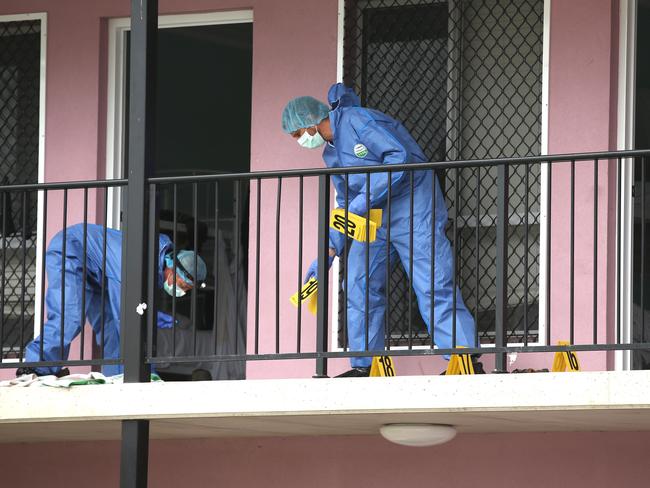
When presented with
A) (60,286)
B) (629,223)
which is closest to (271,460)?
(60,286)

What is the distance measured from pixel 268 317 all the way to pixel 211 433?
943 mm

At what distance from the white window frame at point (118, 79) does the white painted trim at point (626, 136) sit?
105 inches

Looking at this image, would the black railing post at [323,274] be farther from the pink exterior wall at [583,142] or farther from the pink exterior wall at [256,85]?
the pink exterior wall at [583,142]

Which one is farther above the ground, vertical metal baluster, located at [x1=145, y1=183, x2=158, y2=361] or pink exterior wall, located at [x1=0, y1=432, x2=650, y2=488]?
vertical metal baluster, located at [x1=145, y1=183, x2=158, y2=361]

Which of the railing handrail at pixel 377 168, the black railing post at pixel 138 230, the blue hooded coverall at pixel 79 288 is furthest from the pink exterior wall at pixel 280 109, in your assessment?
the black railing post at pixel 138 230

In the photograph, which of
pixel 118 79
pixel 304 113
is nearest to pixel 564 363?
pixel 304 113

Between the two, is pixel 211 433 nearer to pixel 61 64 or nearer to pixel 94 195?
pixel 94 195

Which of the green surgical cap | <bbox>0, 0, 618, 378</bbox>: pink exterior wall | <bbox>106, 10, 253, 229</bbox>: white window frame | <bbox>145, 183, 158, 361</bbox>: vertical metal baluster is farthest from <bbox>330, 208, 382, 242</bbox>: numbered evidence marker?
<bbox>106, 10, 253, 229</bbox>: white window frame

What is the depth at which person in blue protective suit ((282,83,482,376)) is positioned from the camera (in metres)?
9.68

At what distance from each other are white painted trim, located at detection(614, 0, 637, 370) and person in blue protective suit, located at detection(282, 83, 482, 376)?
1.23m

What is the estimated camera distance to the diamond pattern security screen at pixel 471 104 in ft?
34.9

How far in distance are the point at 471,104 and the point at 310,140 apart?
1.22 m

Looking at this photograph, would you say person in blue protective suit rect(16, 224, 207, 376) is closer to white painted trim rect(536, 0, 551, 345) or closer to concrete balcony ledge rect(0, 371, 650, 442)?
concrete balcony ledge rect(0, 371, 650, 442)

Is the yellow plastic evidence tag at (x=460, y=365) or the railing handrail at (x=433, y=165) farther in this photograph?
the yellow plastic evidence tag at (x=460, y=365)
